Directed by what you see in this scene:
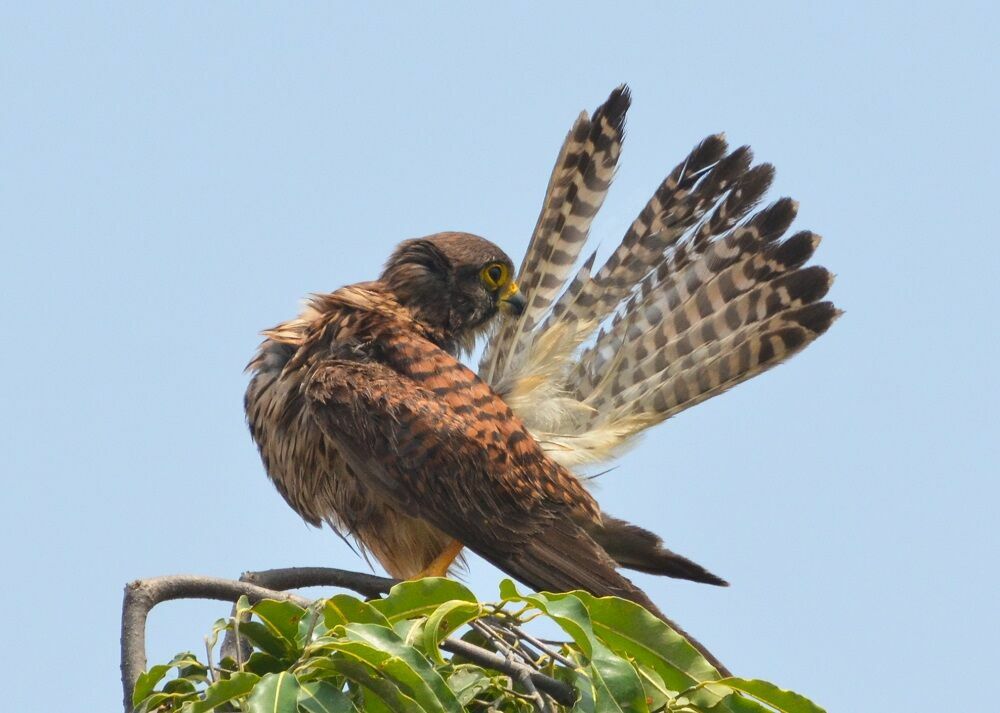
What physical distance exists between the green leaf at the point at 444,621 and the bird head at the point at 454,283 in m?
2.79

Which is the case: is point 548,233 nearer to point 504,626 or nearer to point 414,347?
point 414,347

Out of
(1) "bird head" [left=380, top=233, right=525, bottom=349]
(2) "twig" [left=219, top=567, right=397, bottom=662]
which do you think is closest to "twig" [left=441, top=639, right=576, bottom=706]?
(2) "twig" [left=219, top=567, right=397, bottom=662]

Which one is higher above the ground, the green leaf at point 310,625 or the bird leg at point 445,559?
the bird leg at point 445,559

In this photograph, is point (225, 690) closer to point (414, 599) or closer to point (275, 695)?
point (275, 695)

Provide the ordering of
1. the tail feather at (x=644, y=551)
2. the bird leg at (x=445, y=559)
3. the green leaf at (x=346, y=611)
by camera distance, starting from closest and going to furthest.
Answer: the green leaf at (x=346, y=611) → the bird leg at (x=445, y=559) → the tail feather at (x=644, y=551)

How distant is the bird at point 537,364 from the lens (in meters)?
4.21

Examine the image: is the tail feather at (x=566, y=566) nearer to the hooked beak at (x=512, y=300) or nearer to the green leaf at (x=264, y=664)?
the hooked beak at (x=512, y=300)

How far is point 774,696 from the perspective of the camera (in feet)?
7.26

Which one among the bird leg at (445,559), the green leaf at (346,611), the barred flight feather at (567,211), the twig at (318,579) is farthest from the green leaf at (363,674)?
the barred flight feather at (567,211)

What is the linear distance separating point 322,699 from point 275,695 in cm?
9

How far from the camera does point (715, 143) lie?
5148mm

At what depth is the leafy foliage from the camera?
196 centimetres

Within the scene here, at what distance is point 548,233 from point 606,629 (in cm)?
300

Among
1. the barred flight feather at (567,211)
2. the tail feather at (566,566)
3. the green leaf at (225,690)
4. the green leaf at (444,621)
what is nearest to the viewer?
the green leaf at (225,690)
